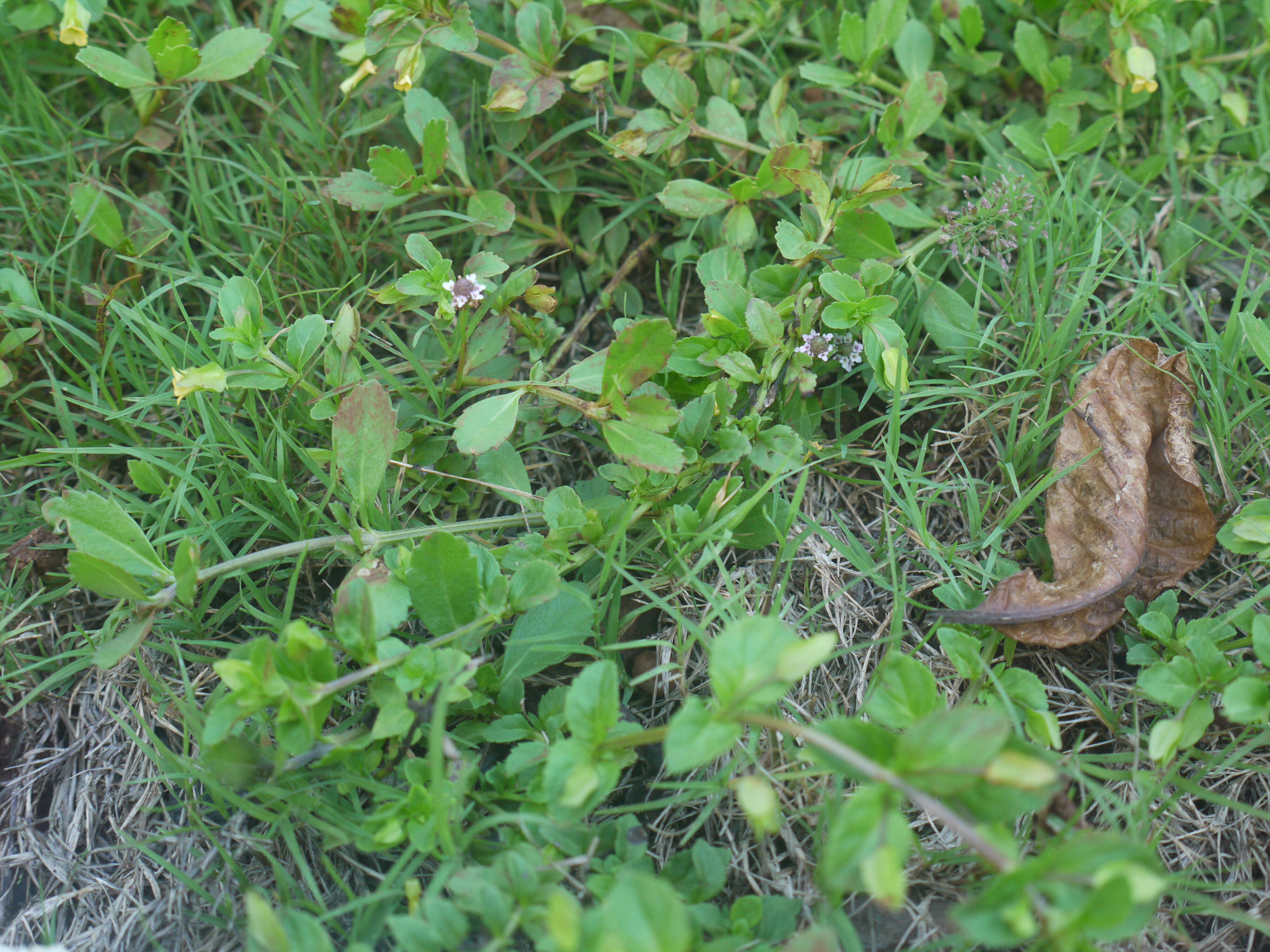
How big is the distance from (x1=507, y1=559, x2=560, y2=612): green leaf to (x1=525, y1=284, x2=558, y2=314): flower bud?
76 centimetres

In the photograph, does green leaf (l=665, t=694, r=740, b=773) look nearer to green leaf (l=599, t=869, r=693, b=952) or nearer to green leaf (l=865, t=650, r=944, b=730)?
green leaf (l=599, t=869, r=693, b=952)

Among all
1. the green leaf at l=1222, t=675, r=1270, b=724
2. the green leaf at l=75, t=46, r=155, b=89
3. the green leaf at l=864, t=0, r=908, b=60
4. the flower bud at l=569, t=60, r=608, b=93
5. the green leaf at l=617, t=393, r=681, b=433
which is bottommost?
the green leaf at l=1222, t=675, r=1270, b=724

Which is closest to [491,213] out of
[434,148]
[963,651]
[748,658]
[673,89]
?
[434,148]

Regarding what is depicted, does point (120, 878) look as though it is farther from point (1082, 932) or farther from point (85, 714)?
point (1082, 932)

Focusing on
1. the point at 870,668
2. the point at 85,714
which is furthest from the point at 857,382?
the point at 85,714

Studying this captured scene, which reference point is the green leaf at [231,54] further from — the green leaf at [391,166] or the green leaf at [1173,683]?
the green leaf at [1173,683]

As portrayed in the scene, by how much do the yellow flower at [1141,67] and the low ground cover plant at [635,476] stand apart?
0.01 metres

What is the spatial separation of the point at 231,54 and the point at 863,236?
1.78m

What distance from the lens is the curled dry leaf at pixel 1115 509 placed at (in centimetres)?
190

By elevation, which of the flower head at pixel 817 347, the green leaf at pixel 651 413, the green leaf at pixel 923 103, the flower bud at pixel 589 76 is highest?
the green leaf at pixel 923 103

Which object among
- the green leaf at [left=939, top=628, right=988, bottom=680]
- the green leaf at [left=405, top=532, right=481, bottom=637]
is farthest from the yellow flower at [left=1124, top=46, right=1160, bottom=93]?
the green leaf at [left=405, top=532, right=481, bottom=637]

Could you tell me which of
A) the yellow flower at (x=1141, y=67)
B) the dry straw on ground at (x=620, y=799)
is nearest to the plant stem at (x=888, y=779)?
the dry straw on ground at (x=620, y=799)

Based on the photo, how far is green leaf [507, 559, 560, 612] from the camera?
173 cm

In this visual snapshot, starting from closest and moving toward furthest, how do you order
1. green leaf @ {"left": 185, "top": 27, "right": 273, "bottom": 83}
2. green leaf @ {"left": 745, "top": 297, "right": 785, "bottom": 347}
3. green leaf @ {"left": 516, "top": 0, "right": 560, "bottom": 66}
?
green leaf @ {"left": 745, "top": 297, "right": 785, "bottom": 347} < green leaf @ {"left": 516, "top": 0, "right": 560, "bottom": 66} < green leaf @ {"left": 185, "top": 27, "right": 273, "bottom": 83}
